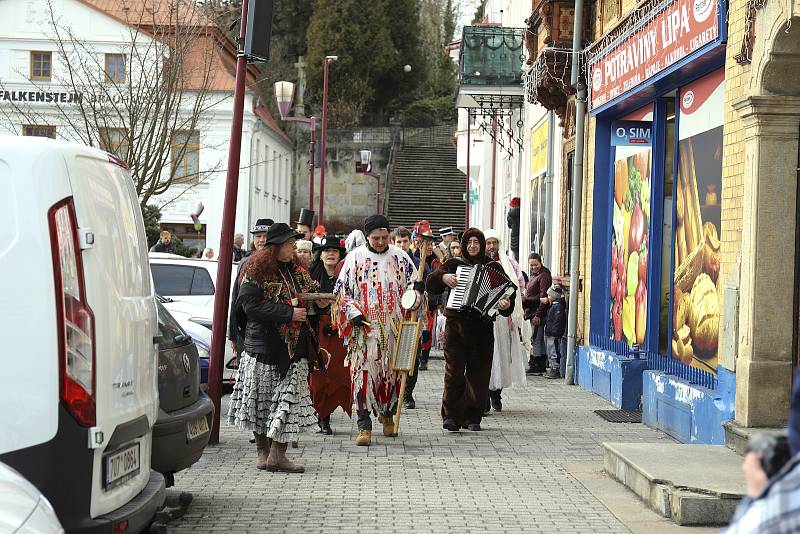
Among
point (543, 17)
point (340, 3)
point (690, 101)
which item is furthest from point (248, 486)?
point (340, 3)

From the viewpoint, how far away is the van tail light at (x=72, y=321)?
198 inches

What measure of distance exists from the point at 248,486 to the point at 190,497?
903 mm

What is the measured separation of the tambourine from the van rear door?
5295mm

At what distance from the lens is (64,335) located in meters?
5.03

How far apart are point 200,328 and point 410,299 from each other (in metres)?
3.05

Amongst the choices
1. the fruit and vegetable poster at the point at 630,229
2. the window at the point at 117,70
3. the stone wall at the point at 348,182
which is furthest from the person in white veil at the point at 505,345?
the stone wall at the point at 348,182

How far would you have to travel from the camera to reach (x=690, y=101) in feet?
40.4

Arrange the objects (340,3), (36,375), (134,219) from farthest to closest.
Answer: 1. (340,3)
2. (134,219)
3. (36,375)

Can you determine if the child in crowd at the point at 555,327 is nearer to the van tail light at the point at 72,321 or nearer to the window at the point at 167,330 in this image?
the window at the point at 167,330

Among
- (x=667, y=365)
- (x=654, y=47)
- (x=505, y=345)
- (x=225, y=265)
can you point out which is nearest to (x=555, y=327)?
(x=505, y=345)

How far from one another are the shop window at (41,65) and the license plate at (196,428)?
38928 mm

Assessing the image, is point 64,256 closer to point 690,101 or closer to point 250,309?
point 250,309

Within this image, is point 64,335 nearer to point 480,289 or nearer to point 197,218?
point 480,289

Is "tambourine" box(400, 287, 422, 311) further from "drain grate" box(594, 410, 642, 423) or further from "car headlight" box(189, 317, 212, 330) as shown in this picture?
"car headlight" box(189, 317, 212, 330)
